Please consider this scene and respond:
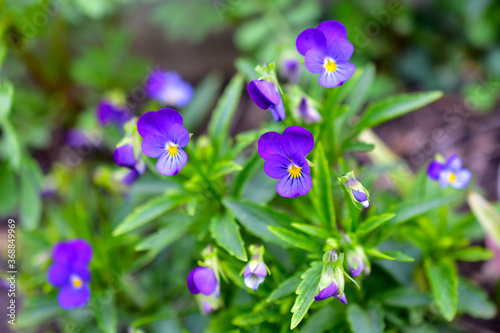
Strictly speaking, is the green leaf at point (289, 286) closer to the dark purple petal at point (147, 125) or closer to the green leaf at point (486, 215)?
the dark purple petal at point (147, 125)

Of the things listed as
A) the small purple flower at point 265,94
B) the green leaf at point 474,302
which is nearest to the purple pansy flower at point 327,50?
the small purple flower at point 265,94

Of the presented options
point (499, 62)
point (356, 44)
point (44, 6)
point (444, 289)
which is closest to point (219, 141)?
point (444, 289)

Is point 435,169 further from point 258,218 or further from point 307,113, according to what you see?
point 258,218

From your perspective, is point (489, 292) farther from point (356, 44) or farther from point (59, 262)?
point (59, 262)

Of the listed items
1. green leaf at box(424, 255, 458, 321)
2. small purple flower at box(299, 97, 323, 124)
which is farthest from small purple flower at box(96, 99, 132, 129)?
green leaf at box(424, 255, 458, 321)

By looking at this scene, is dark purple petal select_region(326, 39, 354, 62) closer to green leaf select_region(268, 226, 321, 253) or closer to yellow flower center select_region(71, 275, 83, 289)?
green leaf select_region(268, 226, 321, 253)

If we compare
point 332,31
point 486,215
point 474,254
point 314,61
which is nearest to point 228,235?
point 314,61

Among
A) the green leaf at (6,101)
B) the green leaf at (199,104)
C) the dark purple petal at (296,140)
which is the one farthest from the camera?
the green leaf at (199,104)
